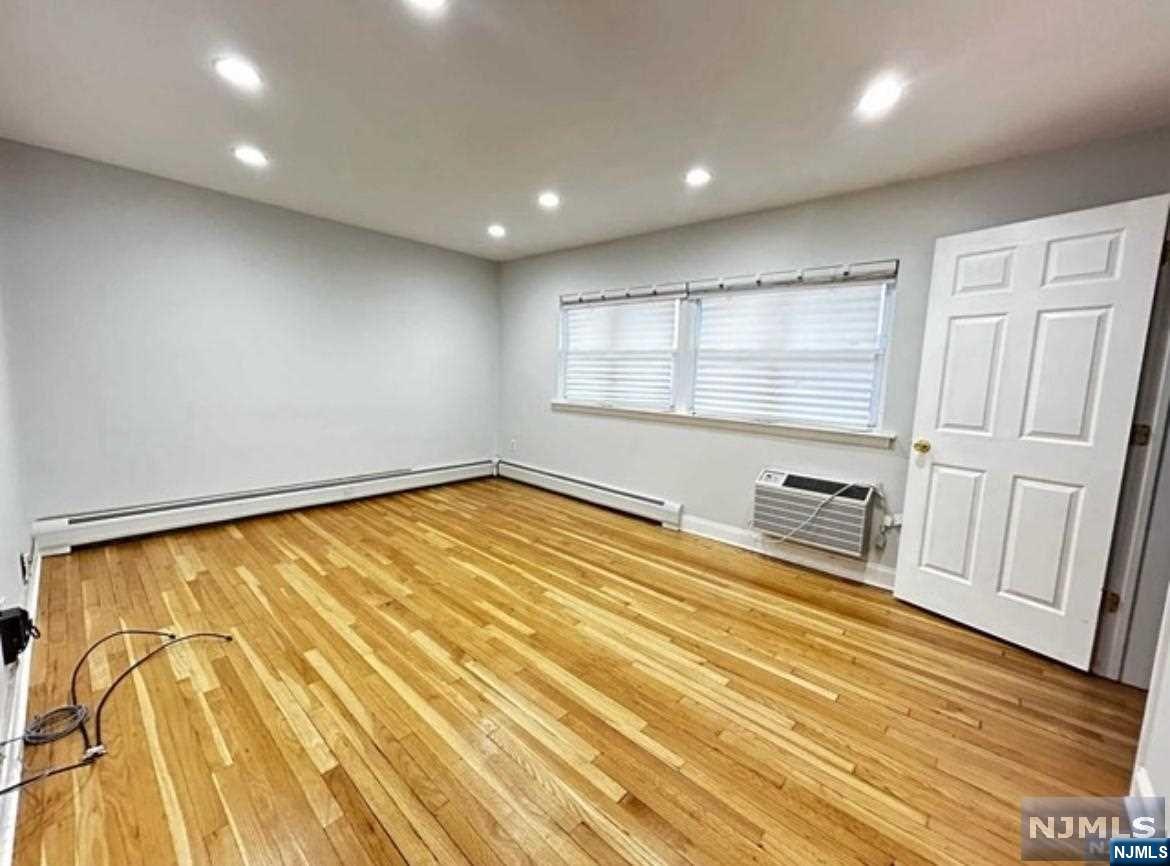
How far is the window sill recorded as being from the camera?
3002mm

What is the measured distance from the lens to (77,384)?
304 cm

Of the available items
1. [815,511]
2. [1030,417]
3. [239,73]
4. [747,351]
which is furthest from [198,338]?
[1030,417]

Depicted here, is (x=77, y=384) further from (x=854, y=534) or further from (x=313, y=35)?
(x=854, y=534)

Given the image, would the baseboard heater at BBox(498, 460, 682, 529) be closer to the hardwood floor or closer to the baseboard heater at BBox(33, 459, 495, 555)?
the baseboard heater at BBox(33, 459, 495, 555)

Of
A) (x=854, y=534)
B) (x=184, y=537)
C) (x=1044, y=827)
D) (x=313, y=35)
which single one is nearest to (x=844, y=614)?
(x=854, y=534)

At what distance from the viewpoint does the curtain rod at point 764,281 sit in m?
2.93

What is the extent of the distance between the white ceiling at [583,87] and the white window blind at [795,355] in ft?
2.32

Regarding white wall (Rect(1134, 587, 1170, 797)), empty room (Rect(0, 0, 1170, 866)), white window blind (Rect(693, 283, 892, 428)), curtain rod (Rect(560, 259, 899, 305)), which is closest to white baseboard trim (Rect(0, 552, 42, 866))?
empty room (Rect(0, 0, 1170, 866))

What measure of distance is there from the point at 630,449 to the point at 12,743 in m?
3.74

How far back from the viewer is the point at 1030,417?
7.63 feet

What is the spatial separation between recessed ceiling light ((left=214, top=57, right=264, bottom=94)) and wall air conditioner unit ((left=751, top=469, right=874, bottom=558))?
3530 mm

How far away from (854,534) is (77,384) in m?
5.06

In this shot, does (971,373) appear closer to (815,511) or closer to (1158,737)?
(815,511)

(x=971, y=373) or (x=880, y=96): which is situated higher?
(x=880, y=96)
